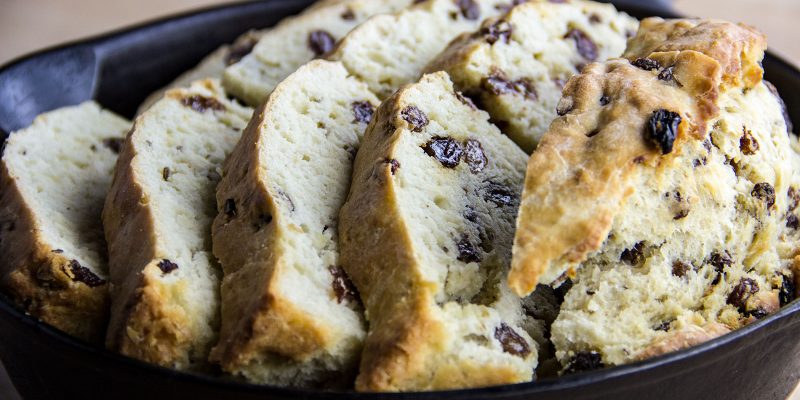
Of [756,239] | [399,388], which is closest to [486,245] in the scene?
[399,388]

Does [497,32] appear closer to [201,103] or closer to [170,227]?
[201,103]

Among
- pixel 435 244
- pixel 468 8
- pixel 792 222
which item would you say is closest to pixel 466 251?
pixel 435 244

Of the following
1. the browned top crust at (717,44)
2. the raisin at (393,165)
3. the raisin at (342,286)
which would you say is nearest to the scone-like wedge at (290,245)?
the raisin at (342,286)

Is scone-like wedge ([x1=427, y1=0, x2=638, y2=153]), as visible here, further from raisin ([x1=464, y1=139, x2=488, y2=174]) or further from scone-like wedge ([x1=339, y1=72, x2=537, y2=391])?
raisin ([x1=464, y1=139, x2=488, y2=174])

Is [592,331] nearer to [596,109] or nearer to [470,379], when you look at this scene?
[470,379]

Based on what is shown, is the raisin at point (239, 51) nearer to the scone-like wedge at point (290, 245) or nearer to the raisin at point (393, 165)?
the scone-like wedge at point (290, 245)

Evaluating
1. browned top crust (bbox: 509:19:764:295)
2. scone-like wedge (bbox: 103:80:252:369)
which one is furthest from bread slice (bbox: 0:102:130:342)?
browned top crust (bbox: 509:19:764:295)
